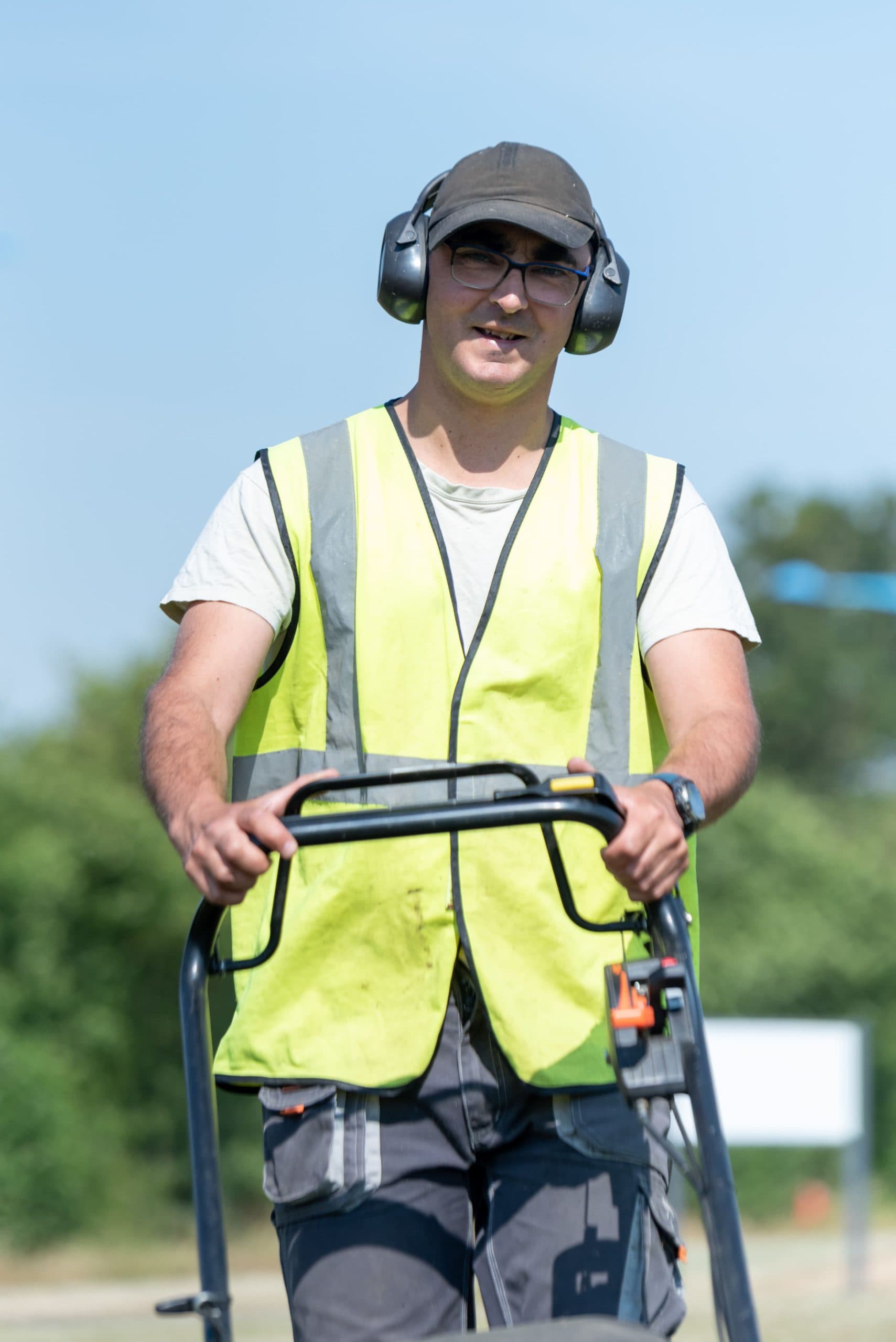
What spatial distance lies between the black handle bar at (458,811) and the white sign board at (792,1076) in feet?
34.1

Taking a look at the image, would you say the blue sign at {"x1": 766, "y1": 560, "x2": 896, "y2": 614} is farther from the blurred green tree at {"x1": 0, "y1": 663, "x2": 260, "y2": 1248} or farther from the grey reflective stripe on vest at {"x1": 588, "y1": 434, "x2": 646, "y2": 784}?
the grey reflective stripe on vest at {"x1": 588, "y1": 434, "x2": 646, "y2": 784}

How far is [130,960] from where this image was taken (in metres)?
19.6

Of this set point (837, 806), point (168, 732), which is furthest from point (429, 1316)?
point (837, 806)

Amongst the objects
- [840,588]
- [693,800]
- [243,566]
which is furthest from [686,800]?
[840,588]

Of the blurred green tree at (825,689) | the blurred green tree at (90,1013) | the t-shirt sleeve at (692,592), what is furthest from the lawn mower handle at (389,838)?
the blurred green tree at (825,689)

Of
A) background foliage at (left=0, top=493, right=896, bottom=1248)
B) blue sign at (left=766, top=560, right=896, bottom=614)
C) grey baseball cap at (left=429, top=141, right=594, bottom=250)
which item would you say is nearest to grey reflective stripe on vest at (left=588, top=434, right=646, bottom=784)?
grey baseball cap at (left=429, top=141, right=594, bottom=250)

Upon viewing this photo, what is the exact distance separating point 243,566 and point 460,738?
0.45 meters

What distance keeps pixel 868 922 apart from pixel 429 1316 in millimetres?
23397

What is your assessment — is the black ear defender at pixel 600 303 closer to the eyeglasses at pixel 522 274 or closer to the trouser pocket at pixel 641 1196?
the eyeglasses at pixel 522 274

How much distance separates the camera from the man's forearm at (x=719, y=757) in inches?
105

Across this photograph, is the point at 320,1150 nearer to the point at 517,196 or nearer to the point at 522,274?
the point at 522,274

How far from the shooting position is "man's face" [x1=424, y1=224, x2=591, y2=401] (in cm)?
301

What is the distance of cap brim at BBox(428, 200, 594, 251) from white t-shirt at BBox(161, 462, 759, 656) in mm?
417

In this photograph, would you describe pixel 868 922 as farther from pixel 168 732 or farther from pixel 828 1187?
pixel 168 732
